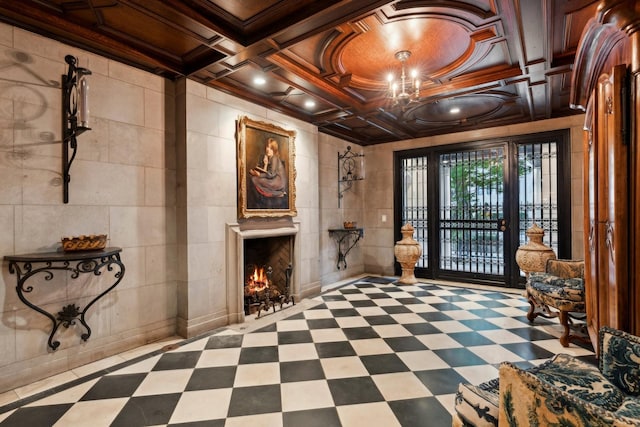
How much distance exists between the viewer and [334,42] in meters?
2.83

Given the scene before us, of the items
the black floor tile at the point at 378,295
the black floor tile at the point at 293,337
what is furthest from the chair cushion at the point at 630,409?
the black floor tile at the point at 378,295

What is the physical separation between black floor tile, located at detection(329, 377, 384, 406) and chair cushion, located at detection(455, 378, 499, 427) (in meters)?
0.94

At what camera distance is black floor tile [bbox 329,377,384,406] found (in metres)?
2.10

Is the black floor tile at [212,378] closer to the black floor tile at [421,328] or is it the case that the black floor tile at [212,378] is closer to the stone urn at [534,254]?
the black floor tile at [421,328]

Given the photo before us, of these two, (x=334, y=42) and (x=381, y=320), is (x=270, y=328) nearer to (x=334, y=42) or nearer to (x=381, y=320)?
(x=381, y=320)

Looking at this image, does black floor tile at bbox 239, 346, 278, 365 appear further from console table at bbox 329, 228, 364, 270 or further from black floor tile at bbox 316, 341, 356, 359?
console table at bbox 329, 228, 364, 270

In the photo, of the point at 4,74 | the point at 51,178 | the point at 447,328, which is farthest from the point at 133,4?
the point at 447,328

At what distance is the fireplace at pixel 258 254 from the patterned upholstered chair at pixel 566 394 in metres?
2.85

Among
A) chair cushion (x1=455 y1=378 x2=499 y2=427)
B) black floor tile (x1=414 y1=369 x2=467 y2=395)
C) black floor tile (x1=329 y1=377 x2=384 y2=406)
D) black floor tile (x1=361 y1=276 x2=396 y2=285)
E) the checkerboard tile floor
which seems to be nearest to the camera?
chair cushion (x1=455 y1=378 x2=499 y2=427)

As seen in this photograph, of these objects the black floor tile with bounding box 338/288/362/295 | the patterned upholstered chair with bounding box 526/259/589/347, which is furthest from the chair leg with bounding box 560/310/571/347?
the black floor tile with bounding box 338/288/362/295

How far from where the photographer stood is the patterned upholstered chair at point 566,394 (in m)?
0.90

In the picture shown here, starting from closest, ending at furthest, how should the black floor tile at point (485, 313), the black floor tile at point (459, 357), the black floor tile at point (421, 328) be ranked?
the black floor tile at point (459, 357) → the black floor tile at point (421, 328) → the black floor tile at point (485, 313)

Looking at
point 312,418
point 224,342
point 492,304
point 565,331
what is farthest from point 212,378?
point 492,304

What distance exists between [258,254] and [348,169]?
8.57 ft
